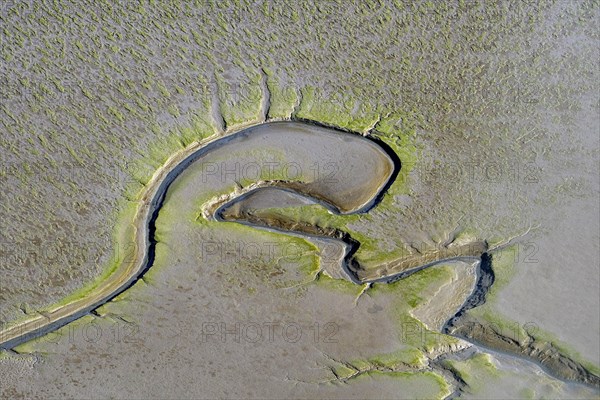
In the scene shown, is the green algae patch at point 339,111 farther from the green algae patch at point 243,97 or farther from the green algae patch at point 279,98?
the green algae patch at point 243,97

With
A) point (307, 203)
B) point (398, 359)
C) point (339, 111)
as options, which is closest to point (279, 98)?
point (339, 111)

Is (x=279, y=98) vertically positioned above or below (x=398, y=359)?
above

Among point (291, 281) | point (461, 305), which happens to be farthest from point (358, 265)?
point (461, 305)

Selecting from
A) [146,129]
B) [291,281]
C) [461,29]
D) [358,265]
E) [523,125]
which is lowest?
[291,281]

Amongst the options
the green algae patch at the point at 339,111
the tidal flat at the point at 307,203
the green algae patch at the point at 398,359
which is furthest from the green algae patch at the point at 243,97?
the green algae patch at the point at 398,359

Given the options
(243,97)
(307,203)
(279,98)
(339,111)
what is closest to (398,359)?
(307,203)

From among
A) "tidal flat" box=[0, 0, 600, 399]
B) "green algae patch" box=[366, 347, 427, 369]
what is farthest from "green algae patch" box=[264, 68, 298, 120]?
"green algae patch" box=[366, 347, 427, 369]

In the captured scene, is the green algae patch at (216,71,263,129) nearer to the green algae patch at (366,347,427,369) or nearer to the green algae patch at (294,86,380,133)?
the green algae patch at (294,86,380,133)

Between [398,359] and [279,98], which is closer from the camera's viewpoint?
[279,98]

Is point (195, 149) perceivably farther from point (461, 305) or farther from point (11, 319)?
point (461, 305)

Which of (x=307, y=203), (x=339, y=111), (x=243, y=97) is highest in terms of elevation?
(x=339, y=111)

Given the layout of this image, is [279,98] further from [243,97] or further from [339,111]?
[339,111]
